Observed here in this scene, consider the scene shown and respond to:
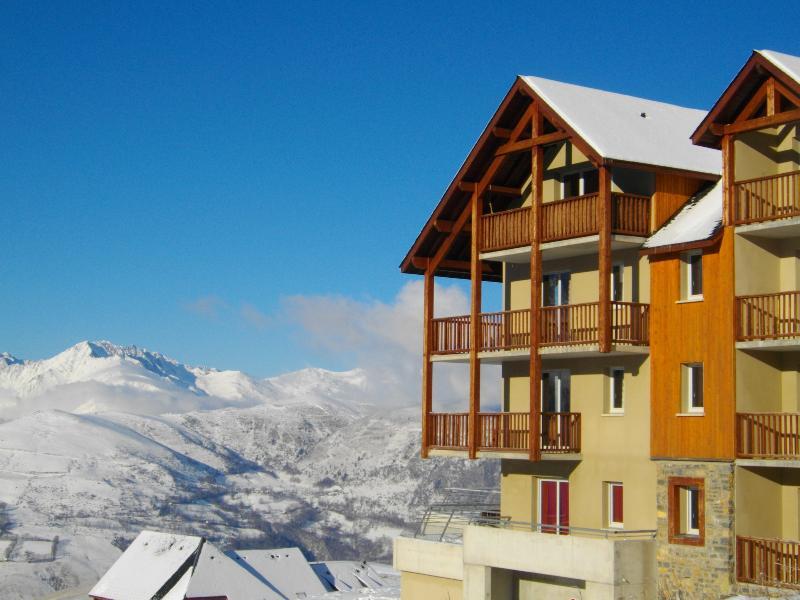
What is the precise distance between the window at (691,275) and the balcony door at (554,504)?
7.21 meters

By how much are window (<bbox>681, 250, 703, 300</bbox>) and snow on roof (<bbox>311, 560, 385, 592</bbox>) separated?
230 feet

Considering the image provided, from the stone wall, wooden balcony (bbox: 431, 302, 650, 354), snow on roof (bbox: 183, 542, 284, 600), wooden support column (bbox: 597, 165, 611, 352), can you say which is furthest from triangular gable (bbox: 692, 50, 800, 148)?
snow on roof (bbox: 183, 542, 284, 600)

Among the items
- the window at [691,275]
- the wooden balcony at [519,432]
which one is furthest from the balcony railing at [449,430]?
the window at [691,275]

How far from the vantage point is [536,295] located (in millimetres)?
37719

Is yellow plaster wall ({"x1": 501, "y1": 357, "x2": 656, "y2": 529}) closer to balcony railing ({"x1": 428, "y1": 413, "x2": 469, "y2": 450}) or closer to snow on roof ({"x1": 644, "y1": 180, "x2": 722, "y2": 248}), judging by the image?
balcony railing ({"x1": 428, "y1": 413, "x2": 469, "y2": 450})

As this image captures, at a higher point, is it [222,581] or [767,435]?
[767,435]

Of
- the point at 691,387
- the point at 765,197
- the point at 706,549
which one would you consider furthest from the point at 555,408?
the point at 765,197

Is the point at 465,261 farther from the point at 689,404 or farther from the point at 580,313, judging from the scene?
the point at 689,404

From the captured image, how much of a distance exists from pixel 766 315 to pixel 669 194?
19.6 ft

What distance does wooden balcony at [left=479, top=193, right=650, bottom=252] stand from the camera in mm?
36781

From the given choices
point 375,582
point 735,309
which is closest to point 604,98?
point 735,309

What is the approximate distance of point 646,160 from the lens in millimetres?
36469

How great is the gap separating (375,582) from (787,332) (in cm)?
7791

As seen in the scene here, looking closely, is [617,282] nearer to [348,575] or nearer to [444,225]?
[444,225]
